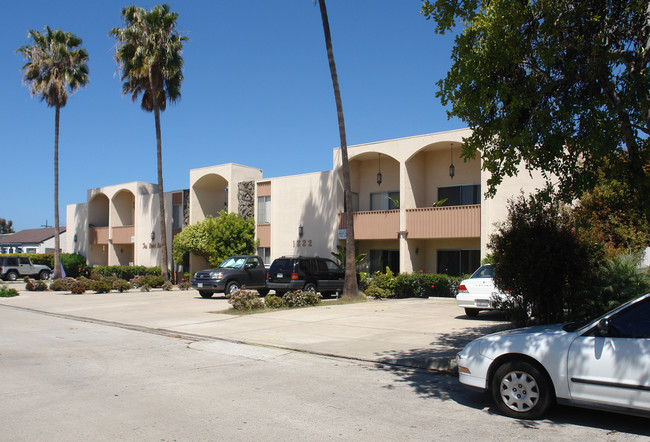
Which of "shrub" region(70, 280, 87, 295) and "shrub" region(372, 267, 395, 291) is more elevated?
"shrub" region(372, 267, 395, 291)

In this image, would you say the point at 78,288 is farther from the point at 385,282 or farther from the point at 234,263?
the point at 385,282

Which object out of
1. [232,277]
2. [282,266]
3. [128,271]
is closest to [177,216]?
[128,271]

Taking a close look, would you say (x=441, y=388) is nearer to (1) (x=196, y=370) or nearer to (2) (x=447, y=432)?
(2) (x=447, y=432)

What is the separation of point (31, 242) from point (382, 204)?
5542 cm

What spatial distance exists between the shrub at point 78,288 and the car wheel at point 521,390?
2311 centimetres

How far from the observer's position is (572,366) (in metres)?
5.59

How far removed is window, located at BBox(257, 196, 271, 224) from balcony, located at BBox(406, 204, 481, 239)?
928cm

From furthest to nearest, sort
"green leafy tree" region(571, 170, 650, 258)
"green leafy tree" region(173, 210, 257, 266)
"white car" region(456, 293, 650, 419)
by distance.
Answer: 1. "green leafy tree" region(173, 210, 257, 266)
2. "green leafy tree" region(571, 170, 650, 258)
3. "white car" region(456, 293, 650, 419)

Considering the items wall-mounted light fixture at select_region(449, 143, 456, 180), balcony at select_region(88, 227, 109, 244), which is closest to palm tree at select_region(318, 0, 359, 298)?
wall-mounted light fixture at select_region(449, 143, 456, 180)

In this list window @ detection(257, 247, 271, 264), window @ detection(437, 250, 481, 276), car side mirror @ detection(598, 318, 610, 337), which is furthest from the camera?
window @ detection(257, 247, 271, 264)

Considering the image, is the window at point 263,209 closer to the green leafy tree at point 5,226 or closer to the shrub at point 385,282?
the shrub at point 385,282

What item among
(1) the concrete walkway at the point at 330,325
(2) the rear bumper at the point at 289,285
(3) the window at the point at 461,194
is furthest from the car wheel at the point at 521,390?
(3) the window at the point at 461,194

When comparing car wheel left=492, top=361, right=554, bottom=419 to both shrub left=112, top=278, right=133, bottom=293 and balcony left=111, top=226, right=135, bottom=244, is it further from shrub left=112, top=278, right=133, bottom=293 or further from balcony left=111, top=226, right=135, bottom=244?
balcony left=111, top=226, right=135, bottom=244

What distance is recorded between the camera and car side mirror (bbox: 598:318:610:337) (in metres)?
5.49
